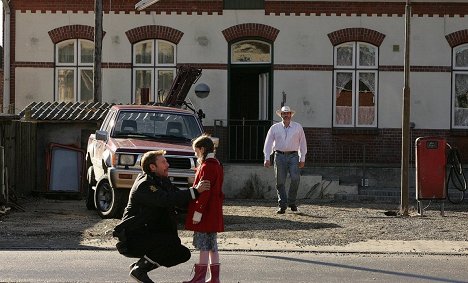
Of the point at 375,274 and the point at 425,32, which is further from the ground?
the point at 425,32

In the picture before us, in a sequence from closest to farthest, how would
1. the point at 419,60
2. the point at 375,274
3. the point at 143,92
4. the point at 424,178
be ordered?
the point at 375,274, the point at 424,178, the point at 143,92, the point at 419,60

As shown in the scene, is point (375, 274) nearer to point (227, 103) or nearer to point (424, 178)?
point (424, 178)

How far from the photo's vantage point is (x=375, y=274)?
38.0 feet

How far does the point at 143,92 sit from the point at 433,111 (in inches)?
299

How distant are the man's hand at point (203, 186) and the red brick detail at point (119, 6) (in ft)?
55.6

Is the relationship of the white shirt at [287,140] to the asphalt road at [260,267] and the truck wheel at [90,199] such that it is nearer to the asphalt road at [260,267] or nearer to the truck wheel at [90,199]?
the truck wheel at [90,199]

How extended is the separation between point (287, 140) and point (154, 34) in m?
8.91

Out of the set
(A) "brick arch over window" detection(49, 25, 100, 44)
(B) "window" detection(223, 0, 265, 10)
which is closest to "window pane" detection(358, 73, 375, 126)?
(B) "window" detection(223, 0, 265, 10)

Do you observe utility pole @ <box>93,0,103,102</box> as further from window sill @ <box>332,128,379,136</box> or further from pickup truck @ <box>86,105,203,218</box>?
window sill @ <box>332,128,379,136</box>

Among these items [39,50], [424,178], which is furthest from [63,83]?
[424,178]

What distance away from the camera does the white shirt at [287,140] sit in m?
18.8

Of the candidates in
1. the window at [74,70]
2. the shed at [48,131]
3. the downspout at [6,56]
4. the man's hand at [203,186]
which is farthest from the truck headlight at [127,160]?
the downspout at [6,56]

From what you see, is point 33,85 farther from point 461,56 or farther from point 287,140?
point 461,56

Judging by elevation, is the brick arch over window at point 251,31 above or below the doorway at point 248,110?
above
